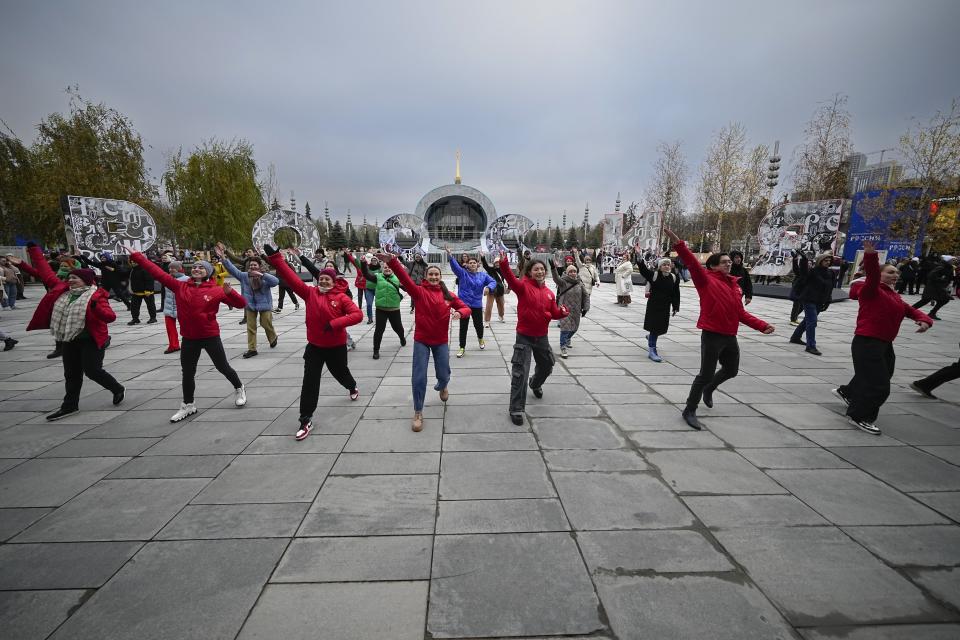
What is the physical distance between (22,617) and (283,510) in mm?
1206

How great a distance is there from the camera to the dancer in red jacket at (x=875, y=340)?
157 inches

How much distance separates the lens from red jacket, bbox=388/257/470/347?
3.96 metres

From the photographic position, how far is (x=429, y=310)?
4.00 m

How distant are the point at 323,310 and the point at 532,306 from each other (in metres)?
2.20

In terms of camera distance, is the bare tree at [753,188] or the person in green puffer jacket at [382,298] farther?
the bare tree at [753,188]

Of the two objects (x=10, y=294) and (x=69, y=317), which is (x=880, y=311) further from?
(x=10, y=294)

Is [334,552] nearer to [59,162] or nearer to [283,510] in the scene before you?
[283,510]

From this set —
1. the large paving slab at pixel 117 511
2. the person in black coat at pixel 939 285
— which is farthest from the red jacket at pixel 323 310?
the person in black coat at pixel 939 285

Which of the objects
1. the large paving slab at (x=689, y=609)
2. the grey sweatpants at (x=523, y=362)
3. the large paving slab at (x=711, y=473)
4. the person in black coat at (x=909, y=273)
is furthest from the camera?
the person in black coat at (x=909, y=273)

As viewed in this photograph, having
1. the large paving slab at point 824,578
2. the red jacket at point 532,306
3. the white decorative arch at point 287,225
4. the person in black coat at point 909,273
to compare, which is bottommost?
the large paving slab at point 824,578

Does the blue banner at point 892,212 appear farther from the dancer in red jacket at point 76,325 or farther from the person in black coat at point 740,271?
the dancer in red jacket at point 76,325

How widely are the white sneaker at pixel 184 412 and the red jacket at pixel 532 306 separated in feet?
12.7

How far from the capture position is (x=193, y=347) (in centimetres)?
434

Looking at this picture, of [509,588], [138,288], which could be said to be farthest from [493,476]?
[138,288]
